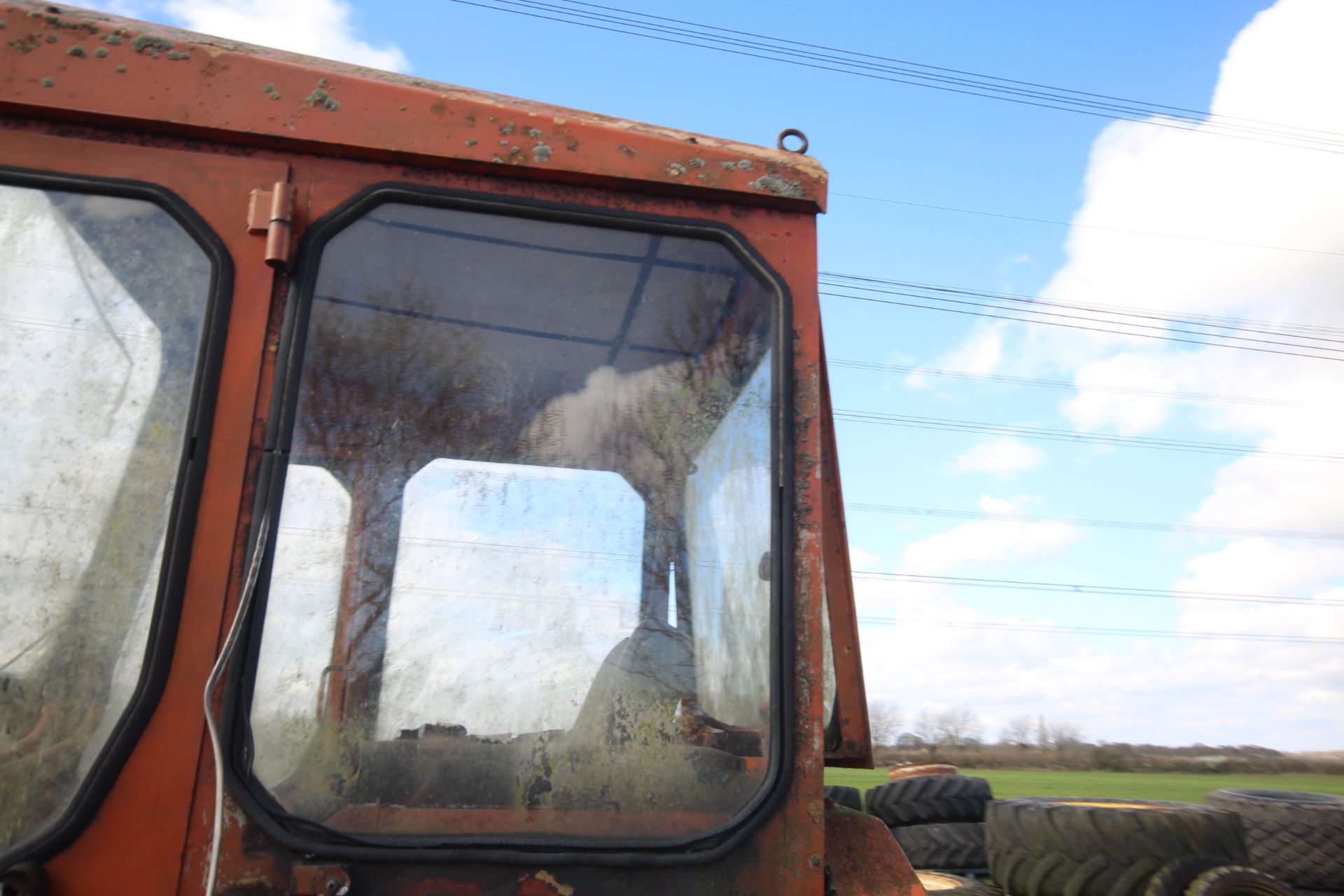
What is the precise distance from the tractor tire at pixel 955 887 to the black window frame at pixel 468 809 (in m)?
1.21

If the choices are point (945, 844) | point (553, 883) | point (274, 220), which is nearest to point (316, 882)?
point (553, 883)

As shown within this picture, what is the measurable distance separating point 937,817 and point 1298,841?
1247 millimetres

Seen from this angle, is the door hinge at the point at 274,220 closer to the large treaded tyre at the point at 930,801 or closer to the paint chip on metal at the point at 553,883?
the paint chip on metal at the point at 553,883

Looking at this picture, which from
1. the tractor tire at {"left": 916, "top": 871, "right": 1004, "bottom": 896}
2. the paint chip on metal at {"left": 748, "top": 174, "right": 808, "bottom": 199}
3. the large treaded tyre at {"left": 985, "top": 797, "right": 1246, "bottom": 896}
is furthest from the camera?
the tractor tire at {"left": 916, "top": 871, "right": 1004, "bottom": 896}

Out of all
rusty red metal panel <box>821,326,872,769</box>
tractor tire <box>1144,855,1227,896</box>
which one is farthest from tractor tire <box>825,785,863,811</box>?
rusty red metal panel <box>821,326,872,769</box>

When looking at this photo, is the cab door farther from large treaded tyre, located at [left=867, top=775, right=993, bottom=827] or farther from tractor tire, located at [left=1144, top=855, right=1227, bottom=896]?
large treaded tyre, located at [left=867, top=775, right=993, bottom=827]

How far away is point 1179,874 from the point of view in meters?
2.00

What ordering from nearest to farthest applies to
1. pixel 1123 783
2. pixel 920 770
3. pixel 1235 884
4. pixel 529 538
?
pixel 529 538 → pixel 1235 884 → pixel 920 770 → pixel 1123 783

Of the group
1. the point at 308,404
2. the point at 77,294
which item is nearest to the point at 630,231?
the point at 308,404

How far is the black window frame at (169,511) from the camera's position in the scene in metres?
1.28

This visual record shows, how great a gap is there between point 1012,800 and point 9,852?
7.10 feet

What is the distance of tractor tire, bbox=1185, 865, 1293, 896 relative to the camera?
1927mm

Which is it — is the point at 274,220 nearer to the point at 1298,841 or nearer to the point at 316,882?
the point at 316,882

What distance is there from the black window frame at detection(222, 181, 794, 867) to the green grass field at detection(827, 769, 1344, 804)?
11.8 m
